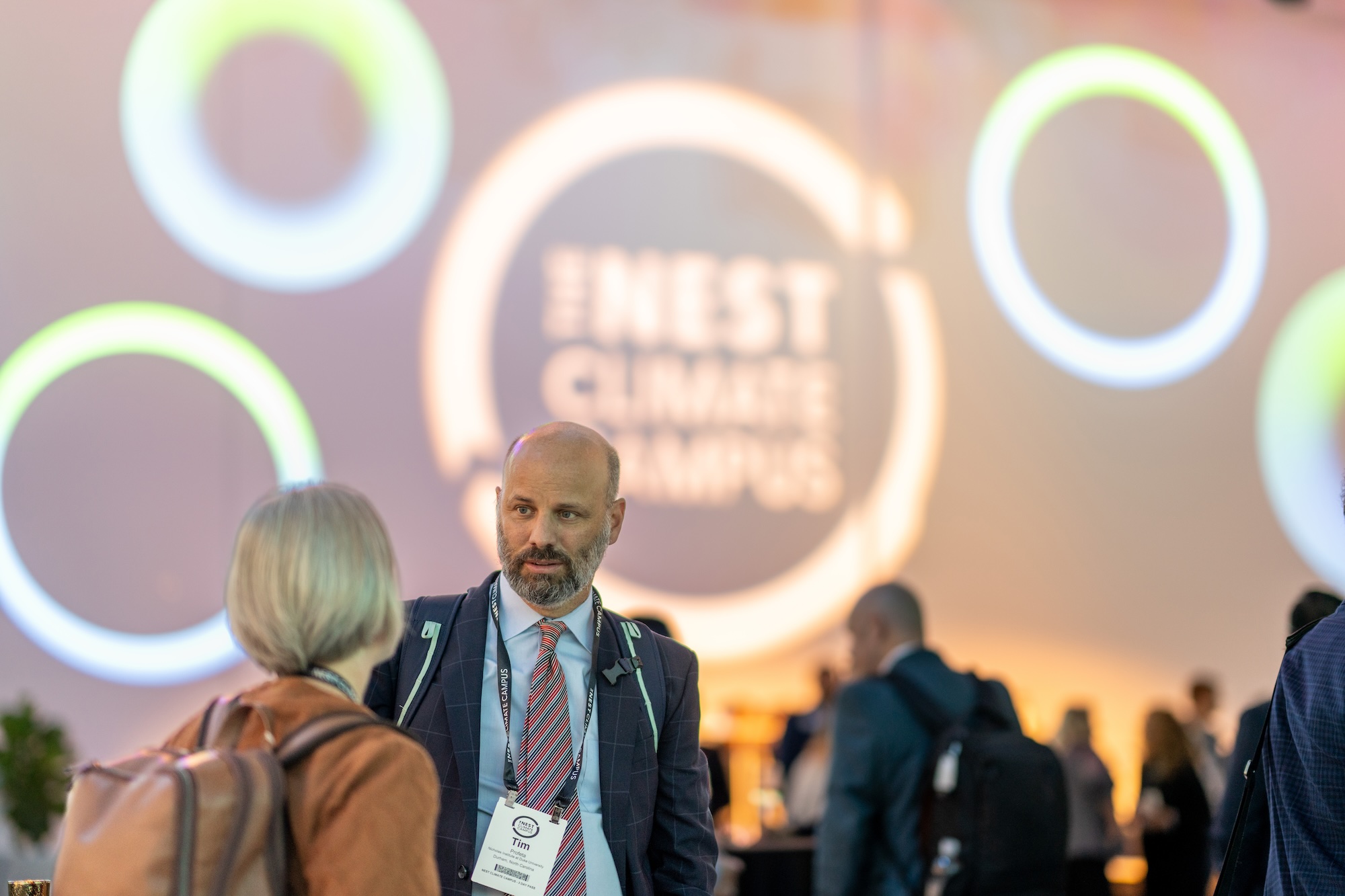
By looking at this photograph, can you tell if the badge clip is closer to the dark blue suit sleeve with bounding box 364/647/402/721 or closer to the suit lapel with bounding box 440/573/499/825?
the suit lapel with bounding box 440/573/499/825

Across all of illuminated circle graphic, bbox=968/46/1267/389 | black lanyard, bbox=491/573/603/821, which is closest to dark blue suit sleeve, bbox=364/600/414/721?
black lanyard, bbox=491/573/603/821

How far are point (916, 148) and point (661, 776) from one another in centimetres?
698

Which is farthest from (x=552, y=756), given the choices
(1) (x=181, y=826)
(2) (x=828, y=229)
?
(2) (x=828, y=229)

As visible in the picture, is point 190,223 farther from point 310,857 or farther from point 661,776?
point 310,857

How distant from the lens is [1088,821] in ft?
22.2

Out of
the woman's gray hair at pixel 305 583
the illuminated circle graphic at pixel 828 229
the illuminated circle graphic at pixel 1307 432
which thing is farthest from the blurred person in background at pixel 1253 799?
the illuminated circle graphic at pixel 1307 432

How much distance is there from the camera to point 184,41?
24.3 feet

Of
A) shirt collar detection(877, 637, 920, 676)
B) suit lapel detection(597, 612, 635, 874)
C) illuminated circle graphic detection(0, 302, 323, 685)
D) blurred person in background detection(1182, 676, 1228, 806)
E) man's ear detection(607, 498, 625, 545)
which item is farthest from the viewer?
blurred person in background detection(1182, 676, 1228, 806)

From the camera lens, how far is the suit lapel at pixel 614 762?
7.63ft

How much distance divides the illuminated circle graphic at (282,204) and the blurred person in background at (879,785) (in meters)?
4.64

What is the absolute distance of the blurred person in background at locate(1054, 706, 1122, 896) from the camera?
20.2 feet

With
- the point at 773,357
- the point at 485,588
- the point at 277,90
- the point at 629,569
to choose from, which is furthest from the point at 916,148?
the point at 485,588

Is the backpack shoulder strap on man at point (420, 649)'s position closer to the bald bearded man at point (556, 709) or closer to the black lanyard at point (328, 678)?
the bald bearded man at point (556, 709)

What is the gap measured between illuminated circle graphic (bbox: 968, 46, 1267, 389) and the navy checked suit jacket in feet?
22.7
